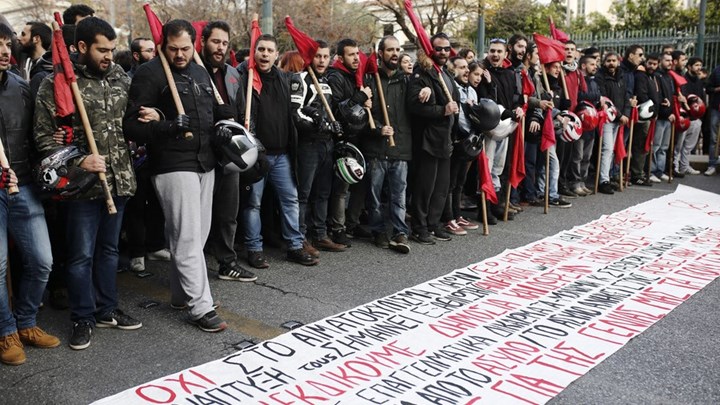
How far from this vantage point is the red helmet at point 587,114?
917 centimetres

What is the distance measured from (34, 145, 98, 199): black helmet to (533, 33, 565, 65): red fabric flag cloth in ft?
20.0

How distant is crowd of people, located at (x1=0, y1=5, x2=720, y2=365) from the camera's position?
14.1 feet

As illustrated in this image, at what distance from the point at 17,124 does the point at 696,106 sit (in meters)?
10.3

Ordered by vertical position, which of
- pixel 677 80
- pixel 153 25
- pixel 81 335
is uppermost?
pixel 153 25

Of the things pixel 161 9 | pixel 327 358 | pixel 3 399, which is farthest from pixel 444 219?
pixel 161 9

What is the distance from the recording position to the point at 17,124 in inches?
165

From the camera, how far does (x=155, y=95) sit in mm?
4500

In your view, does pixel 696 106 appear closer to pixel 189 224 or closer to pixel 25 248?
pixel 189 224

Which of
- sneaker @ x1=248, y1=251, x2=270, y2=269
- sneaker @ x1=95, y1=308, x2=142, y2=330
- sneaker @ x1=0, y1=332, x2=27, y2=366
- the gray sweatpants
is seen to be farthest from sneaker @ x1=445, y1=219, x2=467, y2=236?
sneaker @ x1=0, y1=332, x2=27, y2=366

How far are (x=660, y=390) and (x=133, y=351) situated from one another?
311cm

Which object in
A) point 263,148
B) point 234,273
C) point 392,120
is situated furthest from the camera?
point 392,120

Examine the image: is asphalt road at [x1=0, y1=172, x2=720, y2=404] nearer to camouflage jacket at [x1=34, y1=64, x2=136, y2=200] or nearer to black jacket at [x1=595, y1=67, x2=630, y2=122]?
camouflage jacket at [x1=34, y1=64, x2=136, y2=200]

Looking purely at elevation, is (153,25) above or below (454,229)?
above

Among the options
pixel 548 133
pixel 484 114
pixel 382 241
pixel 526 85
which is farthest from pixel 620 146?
pixel 382 241
